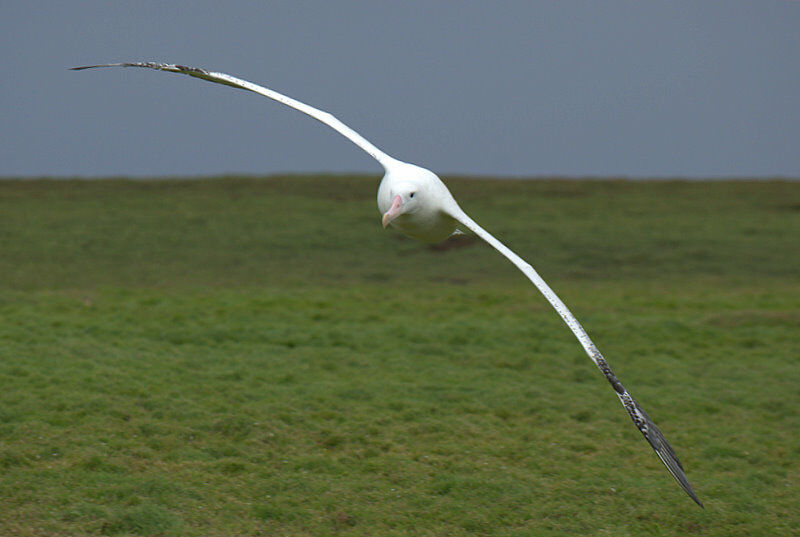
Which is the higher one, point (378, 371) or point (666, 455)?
point (666, 455)

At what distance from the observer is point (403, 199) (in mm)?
6688

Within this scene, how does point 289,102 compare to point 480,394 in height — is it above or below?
above

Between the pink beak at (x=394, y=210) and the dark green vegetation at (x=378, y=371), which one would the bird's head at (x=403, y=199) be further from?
the dark green vegetation at (x=378, y=371)

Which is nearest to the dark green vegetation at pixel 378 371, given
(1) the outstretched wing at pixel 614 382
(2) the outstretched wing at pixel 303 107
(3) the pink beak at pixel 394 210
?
(1) the outstretched wing at pixel 614 382

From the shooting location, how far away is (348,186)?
84.9 ft

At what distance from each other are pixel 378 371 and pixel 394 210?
19.0ft

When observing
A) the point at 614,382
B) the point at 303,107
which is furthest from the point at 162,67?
the point at 614,382

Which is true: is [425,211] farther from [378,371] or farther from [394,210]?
[378,371]

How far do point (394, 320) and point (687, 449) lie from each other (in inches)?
231

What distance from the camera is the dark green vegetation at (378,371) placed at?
27.0ft

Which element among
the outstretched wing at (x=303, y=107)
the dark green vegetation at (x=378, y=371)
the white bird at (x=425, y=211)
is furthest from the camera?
the dark green vegetation at (x=378, y=371)

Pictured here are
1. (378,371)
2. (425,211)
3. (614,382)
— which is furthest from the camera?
(378,371)

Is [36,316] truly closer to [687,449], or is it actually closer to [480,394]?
[480,394]

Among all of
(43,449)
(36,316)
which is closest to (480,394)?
(43,449)
